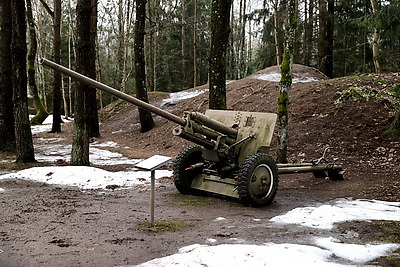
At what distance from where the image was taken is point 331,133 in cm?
1226

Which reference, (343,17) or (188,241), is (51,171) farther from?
(343,17)

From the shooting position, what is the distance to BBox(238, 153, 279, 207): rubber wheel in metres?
6.69

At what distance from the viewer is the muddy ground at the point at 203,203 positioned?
4516mm

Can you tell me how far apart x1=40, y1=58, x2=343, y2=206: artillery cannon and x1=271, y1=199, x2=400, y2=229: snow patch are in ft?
2.84

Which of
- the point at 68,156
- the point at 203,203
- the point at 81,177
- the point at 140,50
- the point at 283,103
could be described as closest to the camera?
the point at 203,203

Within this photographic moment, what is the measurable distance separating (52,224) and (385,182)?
6784 millimetres

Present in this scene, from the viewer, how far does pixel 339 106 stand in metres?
13.4

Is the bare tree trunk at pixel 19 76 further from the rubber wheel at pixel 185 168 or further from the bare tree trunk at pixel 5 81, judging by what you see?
the rubber wheel at pixel 185 168

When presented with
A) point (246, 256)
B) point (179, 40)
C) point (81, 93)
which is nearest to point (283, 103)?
point (81, 93)

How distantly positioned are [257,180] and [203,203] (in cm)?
102

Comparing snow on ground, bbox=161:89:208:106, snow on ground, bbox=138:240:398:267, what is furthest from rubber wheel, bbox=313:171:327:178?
snow on ground, bbox=161:89:208:106

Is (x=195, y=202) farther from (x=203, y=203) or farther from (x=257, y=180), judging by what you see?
(x=257, y=180)

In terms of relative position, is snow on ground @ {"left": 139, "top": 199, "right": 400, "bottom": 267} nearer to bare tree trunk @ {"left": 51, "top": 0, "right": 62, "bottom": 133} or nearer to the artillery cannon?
the artillery cannon

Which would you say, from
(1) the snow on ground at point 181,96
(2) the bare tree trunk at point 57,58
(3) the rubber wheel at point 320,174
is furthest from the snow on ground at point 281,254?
(1) the snow on ground at point 181,96
